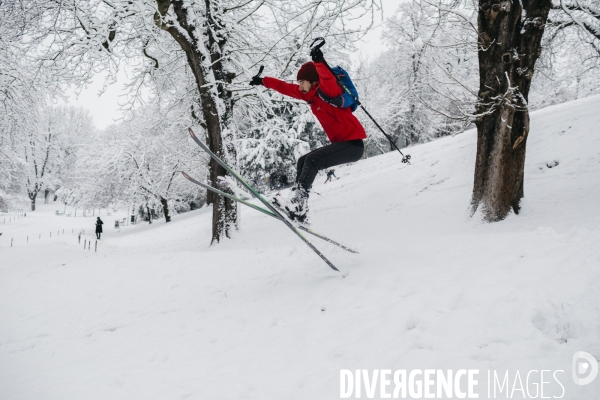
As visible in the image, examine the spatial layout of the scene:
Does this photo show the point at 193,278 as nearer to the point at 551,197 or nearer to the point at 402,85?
the point at 551,197

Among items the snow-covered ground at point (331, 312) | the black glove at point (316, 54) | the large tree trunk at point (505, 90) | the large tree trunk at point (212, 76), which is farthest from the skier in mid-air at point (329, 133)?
the large tree trunk at point (212, 76)

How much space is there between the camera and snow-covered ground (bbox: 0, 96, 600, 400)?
236 cm

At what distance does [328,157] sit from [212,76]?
5380 millimetres

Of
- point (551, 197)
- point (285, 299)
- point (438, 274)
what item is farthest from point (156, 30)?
point (551, 197)

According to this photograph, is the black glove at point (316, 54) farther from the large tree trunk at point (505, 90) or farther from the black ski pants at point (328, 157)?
the large tree trunk at point (505, 90)

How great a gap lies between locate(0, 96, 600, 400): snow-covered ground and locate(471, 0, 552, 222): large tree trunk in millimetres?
506

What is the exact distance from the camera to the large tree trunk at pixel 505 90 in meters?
4.70

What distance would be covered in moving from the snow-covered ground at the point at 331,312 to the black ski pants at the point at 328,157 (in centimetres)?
139

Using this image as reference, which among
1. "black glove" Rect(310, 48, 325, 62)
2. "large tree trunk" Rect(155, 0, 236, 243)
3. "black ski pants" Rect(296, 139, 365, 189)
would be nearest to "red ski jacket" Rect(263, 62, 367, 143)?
"black ski pants" Rect(296, 139, 365, 189)

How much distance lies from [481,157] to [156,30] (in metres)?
8.77

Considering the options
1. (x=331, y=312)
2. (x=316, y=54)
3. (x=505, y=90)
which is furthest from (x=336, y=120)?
(x=505, y=90)

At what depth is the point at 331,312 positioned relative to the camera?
336 centimetres

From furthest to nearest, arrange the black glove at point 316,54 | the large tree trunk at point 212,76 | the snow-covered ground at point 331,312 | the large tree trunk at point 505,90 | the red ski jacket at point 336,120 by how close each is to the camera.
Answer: the large tree trunk at point 212,76 < the large tree trunk at point 505,90 < the red ski jacket at point 336,120 < the black glove at point 316,54 < the snow-covered ground at point 331,312

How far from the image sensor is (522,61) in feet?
15.7
